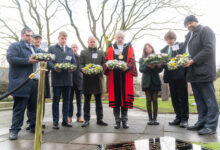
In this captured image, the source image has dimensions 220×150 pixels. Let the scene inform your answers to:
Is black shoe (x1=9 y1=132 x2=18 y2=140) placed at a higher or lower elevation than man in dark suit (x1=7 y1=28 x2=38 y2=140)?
lower

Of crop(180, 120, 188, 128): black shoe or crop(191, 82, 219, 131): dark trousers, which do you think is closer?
crop(191, 82, 219, 131): dark trousers

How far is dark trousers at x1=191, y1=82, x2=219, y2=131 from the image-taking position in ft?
10.5

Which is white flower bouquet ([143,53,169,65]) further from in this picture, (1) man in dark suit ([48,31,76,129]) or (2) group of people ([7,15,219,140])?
(1) man in dark suit ([48,31,76,129])

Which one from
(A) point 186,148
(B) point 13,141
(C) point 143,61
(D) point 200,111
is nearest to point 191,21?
(C) point 143,61

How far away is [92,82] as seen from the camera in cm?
422

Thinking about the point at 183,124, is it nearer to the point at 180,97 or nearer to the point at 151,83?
the point at 180,97

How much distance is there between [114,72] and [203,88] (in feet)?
5.99

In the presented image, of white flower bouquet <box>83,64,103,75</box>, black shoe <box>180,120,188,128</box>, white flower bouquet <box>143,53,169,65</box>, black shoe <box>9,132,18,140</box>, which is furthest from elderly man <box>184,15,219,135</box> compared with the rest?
black shoe <box>9,132,18,140</box>

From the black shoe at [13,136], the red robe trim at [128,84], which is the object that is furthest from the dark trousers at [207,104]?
the black shoe at [13,136]

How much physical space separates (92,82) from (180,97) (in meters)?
2.03

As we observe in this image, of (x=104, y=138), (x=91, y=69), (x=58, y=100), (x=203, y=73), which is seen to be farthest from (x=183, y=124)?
(x=58, y=100)

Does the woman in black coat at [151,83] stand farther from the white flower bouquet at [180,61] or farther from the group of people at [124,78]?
the white flower bouquet at [180,61]

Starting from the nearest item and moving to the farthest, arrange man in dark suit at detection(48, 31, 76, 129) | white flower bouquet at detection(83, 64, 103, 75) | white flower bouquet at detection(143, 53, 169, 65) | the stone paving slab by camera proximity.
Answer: the stone paving slab
white flower bouquet at detection(143, 53, 169, 65)
white flower bouquet at detection(83, 64, 103, 75)
man in dark suit at detection(48, 31, 76, 129)

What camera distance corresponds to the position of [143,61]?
13.5ft
